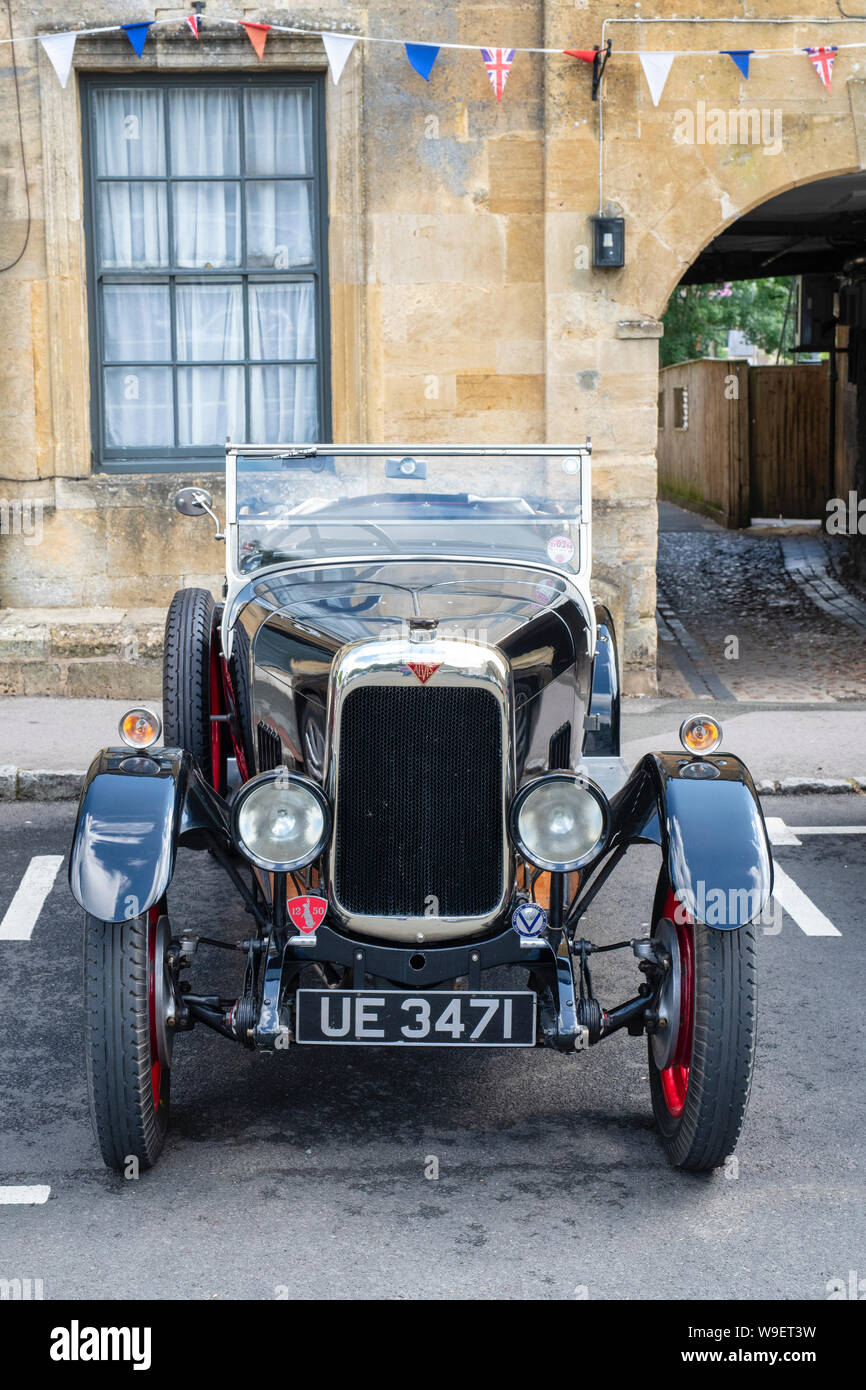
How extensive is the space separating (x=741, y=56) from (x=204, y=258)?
3667 millimetres

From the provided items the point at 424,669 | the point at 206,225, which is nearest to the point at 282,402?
the point at 206,225

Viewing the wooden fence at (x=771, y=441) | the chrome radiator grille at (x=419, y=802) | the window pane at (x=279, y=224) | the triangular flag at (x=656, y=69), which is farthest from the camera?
the wooden fence at (x=771, y=441)

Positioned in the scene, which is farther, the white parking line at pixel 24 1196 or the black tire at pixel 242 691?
the black tire at pixel 242 691

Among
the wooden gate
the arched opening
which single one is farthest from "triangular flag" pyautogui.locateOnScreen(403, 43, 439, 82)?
the wooden gate

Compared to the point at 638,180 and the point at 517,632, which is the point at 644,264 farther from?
the point at 517,632

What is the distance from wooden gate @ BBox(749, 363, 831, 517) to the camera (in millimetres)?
21625

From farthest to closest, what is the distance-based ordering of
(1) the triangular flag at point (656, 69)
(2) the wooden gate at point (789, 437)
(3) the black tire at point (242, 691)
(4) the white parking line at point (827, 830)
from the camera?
(2) the wooden gate at point (789, 437) → (1) the triangular flag at point (656, 69) → (4) the white parking line at point (827, 830) → (3) the black tire at point (242, 691)

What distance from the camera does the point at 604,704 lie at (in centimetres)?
602

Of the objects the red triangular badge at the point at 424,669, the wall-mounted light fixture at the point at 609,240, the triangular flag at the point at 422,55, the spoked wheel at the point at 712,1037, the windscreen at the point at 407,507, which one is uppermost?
the triangular flag at the point at 422,55

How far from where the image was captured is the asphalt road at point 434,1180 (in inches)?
146

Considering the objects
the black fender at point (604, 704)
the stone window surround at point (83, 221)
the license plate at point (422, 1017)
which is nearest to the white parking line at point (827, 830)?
the black fender at point (604, 704)

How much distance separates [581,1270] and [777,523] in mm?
18617

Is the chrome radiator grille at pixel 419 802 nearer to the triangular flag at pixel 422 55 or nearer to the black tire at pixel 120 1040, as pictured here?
the black tire at pixel 120 1040

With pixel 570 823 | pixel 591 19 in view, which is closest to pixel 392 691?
pixel 570 823
